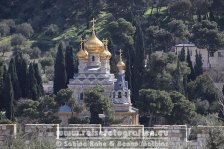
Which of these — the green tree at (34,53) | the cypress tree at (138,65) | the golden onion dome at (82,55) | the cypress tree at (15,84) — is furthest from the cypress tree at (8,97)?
the green tree at (34,53)

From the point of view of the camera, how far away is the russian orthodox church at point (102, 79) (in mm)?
59062

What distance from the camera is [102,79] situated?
62625 mm

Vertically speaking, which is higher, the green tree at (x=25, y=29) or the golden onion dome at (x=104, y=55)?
the green tree at (x=25, y=29)

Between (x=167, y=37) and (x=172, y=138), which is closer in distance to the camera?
(x=172, y=138)

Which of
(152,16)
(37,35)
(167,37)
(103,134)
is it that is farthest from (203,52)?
(103,134)

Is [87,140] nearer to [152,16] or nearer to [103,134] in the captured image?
Answer: [103,134]

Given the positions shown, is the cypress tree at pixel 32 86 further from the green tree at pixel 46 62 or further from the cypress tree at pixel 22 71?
the green tree at pixel 46 62

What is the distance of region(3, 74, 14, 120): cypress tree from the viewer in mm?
57594

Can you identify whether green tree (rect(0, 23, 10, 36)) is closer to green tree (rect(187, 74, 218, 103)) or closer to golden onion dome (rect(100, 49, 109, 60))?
golden onion dome (rect(100, 49, 109, 60))

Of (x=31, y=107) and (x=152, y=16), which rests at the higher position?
(x=152, y=16)

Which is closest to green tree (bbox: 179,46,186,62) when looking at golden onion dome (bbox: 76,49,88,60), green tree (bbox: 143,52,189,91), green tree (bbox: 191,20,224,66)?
green tree (bbox: 143,52,189,91)

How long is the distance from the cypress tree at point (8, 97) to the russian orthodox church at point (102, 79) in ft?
9.50

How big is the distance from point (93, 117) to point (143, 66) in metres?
10.5

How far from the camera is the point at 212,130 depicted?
24.8 meters
